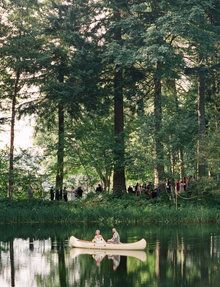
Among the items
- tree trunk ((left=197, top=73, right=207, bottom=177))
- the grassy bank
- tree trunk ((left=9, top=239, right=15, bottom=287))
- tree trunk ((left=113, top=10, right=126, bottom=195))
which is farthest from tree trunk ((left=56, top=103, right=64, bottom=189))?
tree trunk ((left=9, top=239, right=15, bottom=287))

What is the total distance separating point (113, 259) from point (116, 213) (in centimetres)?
1094

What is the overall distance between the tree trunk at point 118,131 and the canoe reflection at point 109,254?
1266 cm

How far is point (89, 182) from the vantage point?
46688mm

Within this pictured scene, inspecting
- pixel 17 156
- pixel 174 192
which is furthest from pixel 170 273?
pixel 17 156

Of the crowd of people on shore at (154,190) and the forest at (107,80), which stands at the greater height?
the forest at (107,80)

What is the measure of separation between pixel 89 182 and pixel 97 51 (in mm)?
11569

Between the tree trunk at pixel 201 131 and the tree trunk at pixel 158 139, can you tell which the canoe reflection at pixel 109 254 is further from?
the tree trunk at pixel 201 131

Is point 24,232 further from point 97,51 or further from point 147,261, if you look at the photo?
point 97,51

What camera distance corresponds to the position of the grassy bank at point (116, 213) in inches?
1378

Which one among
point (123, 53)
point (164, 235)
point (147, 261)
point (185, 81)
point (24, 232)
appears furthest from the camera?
point (185, 81)

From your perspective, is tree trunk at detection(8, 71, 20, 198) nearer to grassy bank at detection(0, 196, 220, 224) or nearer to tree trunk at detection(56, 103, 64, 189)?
grassy bank at detection(0, 196, 220, 224)

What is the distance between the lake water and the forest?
614 cm

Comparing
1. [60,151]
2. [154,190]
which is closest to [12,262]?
[154,190]

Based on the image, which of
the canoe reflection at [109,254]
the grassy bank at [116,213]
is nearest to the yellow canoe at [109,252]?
the canoe reflection at [109,254]
